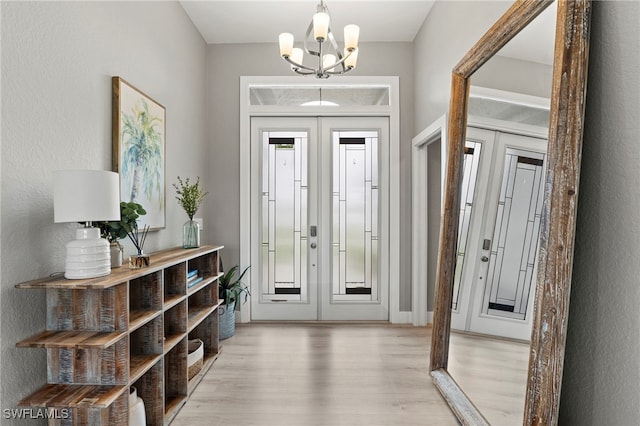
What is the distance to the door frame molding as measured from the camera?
3.97 meters

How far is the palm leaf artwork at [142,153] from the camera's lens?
2.35 meters

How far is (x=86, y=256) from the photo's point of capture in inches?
62.6

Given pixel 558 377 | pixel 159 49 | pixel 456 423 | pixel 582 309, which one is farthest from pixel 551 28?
pixel 159 49

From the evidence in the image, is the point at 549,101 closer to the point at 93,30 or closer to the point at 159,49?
the point at 93,30

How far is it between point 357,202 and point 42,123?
295 centimetres

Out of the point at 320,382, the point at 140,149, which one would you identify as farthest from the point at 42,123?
the point at 320,382

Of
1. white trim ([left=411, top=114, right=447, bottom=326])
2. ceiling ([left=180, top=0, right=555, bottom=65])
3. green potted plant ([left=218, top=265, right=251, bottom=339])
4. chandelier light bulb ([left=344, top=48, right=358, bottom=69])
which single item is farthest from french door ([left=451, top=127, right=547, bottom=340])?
green potted plant ([left=218, top=265, right=251, bottom=339])

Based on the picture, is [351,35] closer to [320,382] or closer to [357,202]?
[357,202]

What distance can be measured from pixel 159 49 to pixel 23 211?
1.83 m

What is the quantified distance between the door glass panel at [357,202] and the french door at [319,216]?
11mm

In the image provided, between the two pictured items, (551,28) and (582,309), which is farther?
(551,28)

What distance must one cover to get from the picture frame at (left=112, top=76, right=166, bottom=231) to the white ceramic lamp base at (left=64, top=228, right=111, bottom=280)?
0.70 meters

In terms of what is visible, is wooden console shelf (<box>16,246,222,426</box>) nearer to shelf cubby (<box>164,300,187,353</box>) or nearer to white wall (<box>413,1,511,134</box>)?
shelf cubby (<box>164,300,187,353</box>)

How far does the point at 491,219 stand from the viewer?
1824mm
